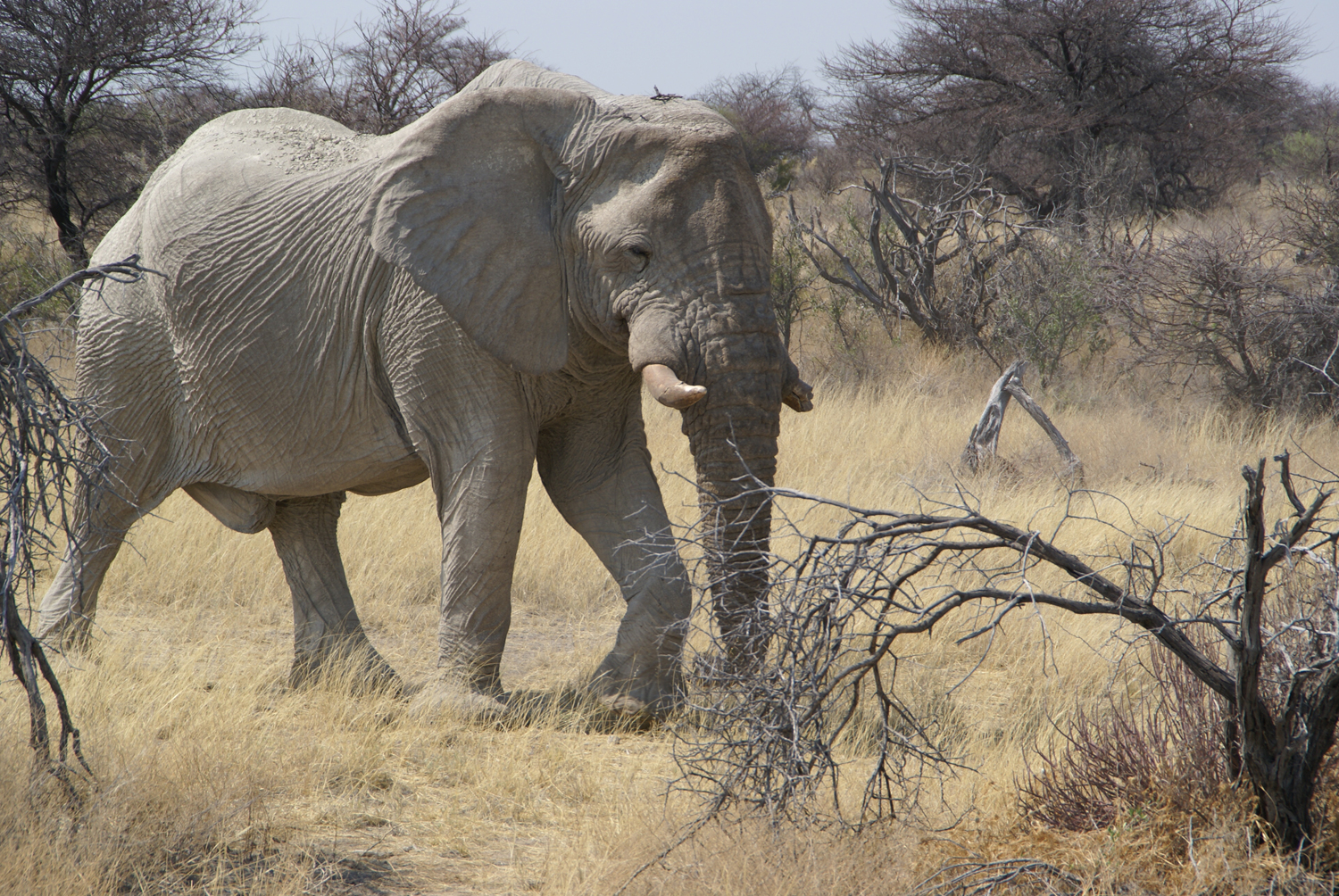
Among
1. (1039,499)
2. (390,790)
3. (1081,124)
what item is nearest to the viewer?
(390,790)

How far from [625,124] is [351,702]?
2.39 meters

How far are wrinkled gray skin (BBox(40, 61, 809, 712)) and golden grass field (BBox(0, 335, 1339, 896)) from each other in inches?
16.8

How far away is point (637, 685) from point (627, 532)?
1.97 feet

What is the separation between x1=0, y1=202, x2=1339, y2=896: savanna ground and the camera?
10.0ft

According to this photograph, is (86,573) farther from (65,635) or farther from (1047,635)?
(1047,635)

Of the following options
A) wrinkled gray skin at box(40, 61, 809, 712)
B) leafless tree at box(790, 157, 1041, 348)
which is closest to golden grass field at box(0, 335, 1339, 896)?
wrinkled gray skin at box(40, 61, 809, 712)

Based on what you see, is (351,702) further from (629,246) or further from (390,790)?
(629,246)

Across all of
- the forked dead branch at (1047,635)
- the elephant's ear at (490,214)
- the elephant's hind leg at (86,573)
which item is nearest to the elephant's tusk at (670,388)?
the elephant's ear at (490,214)

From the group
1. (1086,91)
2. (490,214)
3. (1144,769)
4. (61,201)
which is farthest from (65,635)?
(1086,91)

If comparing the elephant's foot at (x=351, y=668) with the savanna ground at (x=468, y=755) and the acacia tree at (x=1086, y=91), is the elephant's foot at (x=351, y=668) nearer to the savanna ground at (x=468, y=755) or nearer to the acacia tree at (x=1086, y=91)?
the savanna ground at (x=468, y=755)

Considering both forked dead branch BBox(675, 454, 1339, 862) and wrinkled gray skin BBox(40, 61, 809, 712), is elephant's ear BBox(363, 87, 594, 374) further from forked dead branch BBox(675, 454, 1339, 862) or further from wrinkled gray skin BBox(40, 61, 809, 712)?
forked dead branch BBox(675, 454, 1339, 862)

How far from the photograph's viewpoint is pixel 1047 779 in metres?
3.59

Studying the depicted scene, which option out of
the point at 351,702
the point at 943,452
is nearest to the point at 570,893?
the point at 351,702

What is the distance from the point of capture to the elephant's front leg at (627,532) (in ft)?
15.4
